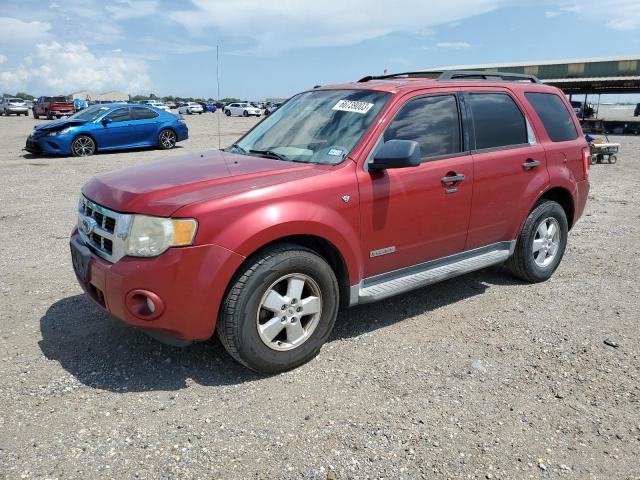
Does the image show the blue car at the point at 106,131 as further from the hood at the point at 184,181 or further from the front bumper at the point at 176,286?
the front bumper at the point at 176,286

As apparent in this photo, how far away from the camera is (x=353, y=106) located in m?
4.06

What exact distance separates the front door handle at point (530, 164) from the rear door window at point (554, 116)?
0.43 metres

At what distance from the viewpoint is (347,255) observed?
142 inches

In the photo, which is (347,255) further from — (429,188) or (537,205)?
(537,205)

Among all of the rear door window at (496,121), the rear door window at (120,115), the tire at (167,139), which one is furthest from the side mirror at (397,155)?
Result: the tire at (167,139)

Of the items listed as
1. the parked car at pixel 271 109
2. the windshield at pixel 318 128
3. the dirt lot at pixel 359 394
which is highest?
the parked car at pixel 271 109

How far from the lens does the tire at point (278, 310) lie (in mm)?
3189

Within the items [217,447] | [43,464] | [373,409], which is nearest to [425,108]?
[373,409]

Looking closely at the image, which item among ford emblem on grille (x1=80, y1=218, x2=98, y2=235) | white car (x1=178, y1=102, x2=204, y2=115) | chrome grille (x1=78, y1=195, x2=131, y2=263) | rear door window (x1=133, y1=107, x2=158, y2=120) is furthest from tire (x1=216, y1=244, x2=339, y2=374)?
white car (x1=178, y1=102, x2=204, y2=115)

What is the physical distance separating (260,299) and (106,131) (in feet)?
44.7

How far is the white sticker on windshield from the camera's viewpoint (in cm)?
398

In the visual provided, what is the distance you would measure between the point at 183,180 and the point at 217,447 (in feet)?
5.36

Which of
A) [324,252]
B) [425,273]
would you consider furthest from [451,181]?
[324,252]

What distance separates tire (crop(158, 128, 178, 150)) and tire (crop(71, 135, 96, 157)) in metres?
Result: 2.14
